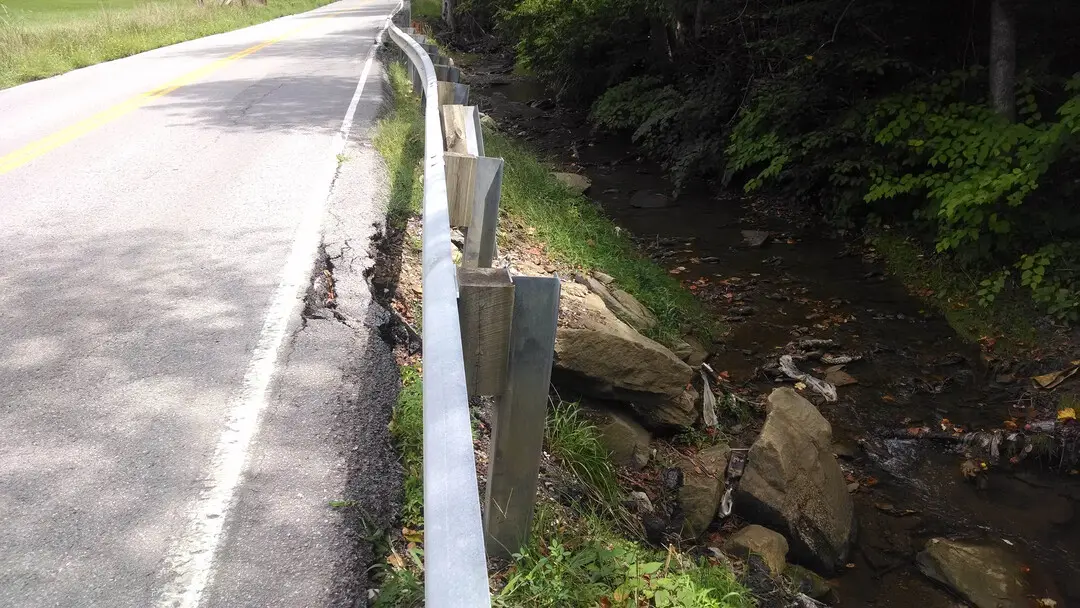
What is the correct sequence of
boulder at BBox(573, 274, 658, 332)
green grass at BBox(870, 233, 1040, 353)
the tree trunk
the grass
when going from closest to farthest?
boulder at BBox(573, 274, 658, 332) → green grass at BBox(870, 233, 1040, 353) → the tree trunk → the grass

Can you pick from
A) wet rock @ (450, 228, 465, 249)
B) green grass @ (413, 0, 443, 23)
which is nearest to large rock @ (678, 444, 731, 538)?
wet rock @ (450, 228, 465, 249)

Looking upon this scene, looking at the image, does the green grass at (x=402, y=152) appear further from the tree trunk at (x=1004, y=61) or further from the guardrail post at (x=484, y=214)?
the tree trunk at (x=1004, y=61)

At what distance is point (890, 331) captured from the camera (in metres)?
8.01

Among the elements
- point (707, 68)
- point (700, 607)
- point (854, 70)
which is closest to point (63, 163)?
point (700, 607)

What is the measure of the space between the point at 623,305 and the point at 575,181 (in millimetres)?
5439

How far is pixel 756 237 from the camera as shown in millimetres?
10438

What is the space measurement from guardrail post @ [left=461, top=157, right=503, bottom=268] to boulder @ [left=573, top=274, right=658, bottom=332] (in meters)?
3.06

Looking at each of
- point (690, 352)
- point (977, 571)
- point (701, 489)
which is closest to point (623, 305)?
point (690, 352)

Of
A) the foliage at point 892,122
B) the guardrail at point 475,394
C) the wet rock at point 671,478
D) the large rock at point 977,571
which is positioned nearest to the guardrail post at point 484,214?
the guardrail at point 475,394

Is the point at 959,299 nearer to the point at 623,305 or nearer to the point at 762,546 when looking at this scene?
the point at 623,305

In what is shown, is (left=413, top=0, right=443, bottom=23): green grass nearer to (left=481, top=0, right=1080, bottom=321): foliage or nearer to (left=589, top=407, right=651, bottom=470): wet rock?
(left=481, top=0, right=1080, bottom=321): foliage

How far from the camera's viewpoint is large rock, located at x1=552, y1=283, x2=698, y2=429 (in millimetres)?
5043

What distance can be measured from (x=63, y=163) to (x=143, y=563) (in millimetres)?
5739

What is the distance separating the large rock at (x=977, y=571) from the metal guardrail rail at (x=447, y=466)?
12.5 ft
